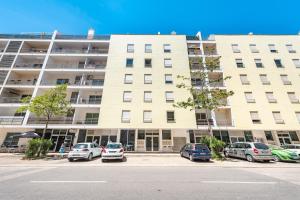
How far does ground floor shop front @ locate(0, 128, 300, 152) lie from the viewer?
75.0ft

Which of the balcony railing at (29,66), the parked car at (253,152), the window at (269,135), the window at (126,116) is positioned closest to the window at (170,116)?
the window at (126,116)

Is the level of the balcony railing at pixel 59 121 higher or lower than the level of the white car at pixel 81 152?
higher

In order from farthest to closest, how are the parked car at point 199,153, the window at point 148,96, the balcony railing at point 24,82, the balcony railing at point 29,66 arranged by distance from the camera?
the balcony railing at point 29,66 → the balcony railing at point 24,82 → the window at point 148,96 → the parked car at point 199,153

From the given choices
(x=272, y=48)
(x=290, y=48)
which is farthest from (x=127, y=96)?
(x=290, y=48)

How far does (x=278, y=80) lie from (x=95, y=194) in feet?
102

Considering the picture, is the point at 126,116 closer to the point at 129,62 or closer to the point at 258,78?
the point at 129,62

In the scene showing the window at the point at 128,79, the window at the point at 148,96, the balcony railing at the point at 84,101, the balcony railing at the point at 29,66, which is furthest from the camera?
A: the balcony railing at the point at 29,66

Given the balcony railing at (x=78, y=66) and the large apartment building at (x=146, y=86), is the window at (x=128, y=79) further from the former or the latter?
the balcony railing at (x=78, y=66)

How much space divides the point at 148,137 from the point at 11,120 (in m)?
19.2

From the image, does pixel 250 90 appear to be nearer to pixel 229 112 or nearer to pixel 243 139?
pixel 229 112

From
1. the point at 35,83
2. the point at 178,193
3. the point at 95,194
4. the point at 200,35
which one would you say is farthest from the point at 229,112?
the point at 35,83

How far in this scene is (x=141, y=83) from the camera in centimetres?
2559

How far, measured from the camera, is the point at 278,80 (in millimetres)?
25859

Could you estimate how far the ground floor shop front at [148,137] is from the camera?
2286 centimetres
